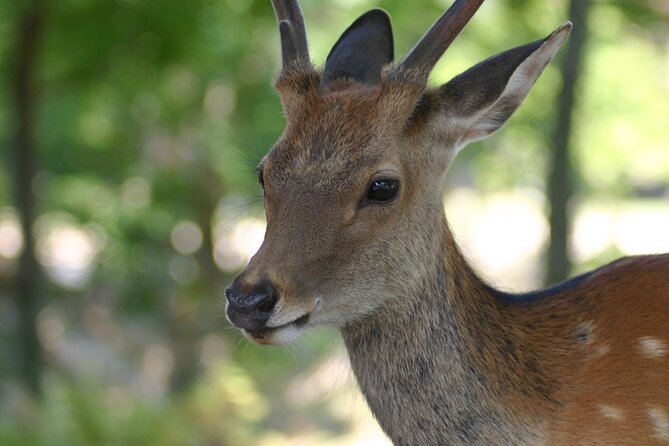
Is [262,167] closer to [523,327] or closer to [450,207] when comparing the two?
[523,327]

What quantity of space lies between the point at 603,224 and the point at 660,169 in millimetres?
5663

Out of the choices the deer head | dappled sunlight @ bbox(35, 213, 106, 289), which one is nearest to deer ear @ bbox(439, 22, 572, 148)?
the deer head

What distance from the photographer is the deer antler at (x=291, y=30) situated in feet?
12.7

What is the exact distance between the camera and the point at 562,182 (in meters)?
6.14

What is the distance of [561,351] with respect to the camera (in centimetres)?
358

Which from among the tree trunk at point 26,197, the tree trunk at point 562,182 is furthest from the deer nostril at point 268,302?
the tree trunk at point 26,197

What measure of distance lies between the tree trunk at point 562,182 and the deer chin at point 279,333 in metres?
3.15

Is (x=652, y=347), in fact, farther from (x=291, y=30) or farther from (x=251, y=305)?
(x=291, y=30)

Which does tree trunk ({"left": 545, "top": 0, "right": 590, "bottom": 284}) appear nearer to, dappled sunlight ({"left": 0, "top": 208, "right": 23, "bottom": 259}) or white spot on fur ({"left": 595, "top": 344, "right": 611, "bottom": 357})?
white spot on fur ({"left": 595, "top": 344, "right": 611, "bottom": 357})

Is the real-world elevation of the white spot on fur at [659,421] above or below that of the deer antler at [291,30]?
below

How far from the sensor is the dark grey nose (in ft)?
10.1

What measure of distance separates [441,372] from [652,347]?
705mm

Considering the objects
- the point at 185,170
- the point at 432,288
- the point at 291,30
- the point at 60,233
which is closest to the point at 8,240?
the point at 60,233

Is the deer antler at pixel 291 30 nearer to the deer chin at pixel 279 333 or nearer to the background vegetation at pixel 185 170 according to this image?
the deer chin at pixel 279 333
